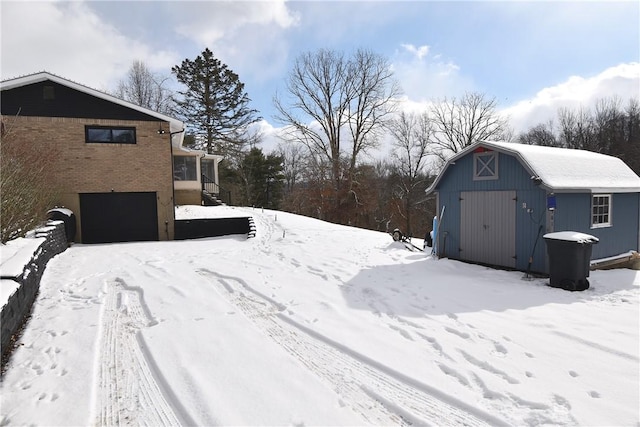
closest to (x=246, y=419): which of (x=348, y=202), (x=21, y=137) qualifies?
(x=21, y=137)

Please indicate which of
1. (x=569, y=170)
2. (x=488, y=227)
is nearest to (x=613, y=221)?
(x=569, y=170)

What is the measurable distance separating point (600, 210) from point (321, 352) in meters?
8.73

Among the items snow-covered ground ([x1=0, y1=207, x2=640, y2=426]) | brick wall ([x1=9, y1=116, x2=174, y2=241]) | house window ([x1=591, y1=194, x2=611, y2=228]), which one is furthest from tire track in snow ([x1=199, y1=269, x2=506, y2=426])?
brick wall ([x1=9, y1=116, x2=174, y2=241])

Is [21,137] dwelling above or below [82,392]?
above

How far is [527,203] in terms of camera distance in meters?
7.81

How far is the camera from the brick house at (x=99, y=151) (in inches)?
471

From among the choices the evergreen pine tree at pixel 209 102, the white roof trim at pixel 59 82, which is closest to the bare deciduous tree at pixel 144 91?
the evergreen pine tree at pixel 209 102

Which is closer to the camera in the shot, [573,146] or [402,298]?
[402,298]

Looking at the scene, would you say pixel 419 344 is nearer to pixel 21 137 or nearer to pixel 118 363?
pixel 118 363

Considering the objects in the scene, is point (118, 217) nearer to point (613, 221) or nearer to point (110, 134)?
point (110, 134)

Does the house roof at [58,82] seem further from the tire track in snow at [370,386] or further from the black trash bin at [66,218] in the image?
the tire track in snow at [370,386]

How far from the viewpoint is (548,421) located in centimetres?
265

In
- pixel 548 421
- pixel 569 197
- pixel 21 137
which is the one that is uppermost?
pixel 21 137

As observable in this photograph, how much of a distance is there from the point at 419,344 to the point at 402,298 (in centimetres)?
183
